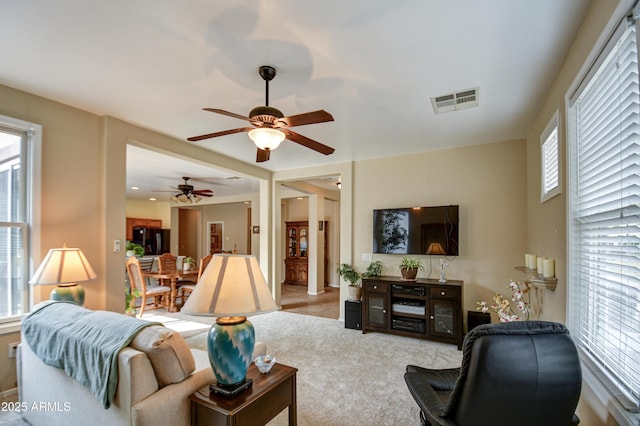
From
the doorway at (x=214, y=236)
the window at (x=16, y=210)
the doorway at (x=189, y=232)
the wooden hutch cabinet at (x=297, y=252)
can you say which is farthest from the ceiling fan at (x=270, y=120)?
the doorway at (x=189, y=232)

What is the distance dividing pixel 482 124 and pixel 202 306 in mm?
3414

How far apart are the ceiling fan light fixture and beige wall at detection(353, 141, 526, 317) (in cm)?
273

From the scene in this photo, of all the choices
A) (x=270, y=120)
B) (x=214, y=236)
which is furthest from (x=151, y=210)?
(x=270, y=120)

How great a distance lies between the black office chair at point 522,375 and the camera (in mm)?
1249

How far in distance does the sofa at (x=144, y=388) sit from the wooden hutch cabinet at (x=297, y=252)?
6.61 meters

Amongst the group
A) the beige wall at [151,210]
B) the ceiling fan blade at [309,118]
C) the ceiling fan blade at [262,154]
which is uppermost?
the ceiling fan blade at [309,118]

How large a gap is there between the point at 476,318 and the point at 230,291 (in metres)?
3.54

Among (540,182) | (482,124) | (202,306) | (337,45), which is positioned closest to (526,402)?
(202,306)

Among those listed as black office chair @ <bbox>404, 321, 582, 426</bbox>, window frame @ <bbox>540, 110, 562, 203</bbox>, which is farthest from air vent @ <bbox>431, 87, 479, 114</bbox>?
black office chair @ <bbox>404, 321, 582, 426</bbox>

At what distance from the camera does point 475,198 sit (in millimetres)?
4215

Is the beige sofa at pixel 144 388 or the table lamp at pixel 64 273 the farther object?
the table lamp at pixel 64 273

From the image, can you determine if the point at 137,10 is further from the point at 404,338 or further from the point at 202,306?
the point at 404,338

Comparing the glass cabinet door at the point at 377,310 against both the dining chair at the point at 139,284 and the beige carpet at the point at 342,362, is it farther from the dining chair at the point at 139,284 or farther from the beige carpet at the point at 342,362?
the dining chair at the point at 139,284

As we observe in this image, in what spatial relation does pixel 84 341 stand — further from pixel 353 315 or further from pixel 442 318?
pixel 442 318
